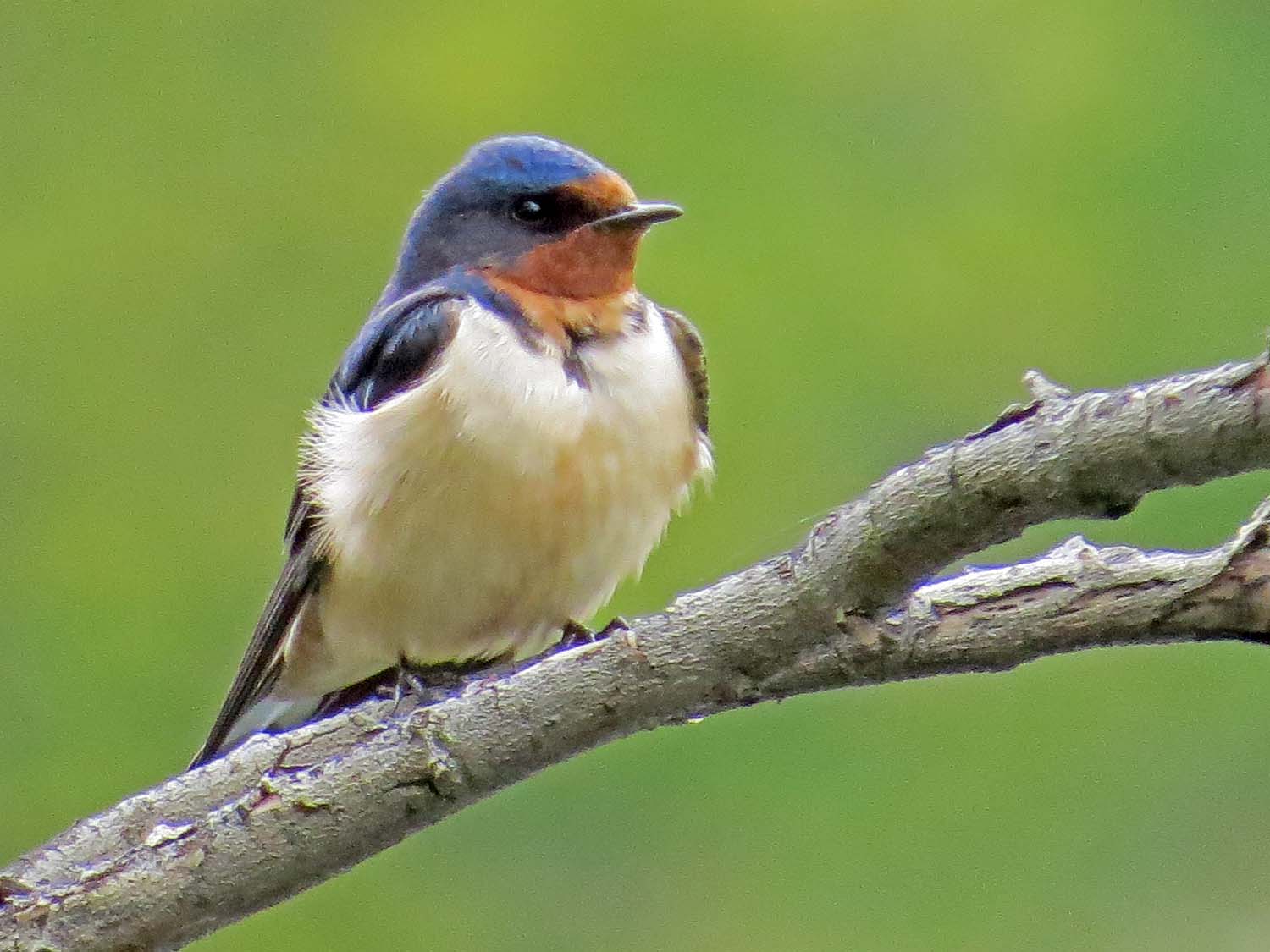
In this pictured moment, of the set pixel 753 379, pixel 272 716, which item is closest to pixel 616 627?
pixel 272 716

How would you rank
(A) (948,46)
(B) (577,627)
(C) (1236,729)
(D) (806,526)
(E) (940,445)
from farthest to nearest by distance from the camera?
(A) (948,46)
(C) (1236,729)
(B) (577,627)
(D) (806,526)
(E) (940,445)

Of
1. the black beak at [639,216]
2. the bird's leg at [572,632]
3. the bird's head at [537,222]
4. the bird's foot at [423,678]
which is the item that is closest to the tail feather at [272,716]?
the bird's foot at [423,678]

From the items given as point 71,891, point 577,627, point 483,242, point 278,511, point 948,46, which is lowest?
point 71,891

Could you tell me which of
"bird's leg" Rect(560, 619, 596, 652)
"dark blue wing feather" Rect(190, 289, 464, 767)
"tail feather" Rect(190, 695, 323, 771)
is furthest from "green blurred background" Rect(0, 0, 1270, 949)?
"bird's leg" Rect(560, 619, 596, 652)

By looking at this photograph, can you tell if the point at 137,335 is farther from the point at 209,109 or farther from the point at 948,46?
the point at 948,46

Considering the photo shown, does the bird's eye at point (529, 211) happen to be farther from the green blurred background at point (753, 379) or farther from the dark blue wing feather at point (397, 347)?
the green blurred background at point (753, 379)

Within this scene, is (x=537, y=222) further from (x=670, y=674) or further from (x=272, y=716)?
(x=670, y=674)

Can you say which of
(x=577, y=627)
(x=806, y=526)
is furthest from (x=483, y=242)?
(x=806, y=526)
